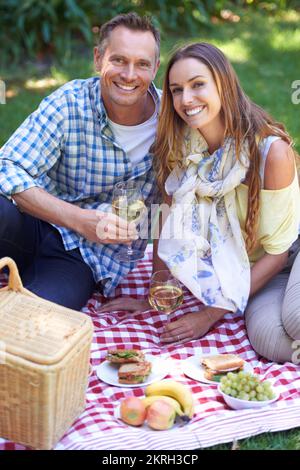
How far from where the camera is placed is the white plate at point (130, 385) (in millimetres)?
3350

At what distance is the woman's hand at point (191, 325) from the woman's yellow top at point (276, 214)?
41 cm

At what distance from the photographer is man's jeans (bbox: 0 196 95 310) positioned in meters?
3.78

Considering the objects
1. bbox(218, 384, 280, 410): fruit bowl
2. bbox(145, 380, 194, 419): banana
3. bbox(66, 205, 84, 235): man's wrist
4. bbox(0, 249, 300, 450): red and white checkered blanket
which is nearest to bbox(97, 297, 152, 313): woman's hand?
bbox(0, 249, 300, 450): red and white checkered blanket

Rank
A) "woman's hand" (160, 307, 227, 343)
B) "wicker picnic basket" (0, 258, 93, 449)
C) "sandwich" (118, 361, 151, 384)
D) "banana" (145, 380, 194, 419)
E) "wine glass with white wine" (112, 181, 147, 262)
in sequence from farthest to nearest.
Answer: "woman's hand" (160, 307, 227, 343)
"wine glass with white wine" (112, 181, 147, 262)
"sandwich" (118, 361, 151, 384)
"banana" (145, 380, 194, 419)
"wicker picnic basket" (0, 258, 93, 449)

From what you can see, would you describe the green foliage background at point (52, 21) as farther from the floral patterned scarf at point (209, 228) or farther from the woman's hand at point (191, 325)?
the woman's hand at point (191, 325)

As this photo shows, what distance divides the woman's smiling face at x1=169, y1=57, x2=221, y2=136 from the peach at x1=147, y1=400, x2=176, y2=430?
1345 mm

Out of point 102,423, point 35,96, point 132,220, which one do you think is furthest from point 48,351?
A: point 35,96

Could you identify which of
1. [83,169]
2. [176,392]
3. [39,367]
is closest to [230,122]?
[83,169]

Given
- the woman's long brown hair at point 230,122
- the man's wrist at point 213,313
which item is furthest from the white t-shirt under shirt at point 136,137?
the man's wrist at point 213,313

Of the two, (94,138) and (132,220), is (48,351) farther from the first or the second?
(94,138)

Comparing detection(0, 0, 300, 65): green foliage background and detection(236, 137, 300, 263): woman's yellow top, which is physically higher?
detection(0, 0, 300, 65): green foliage background

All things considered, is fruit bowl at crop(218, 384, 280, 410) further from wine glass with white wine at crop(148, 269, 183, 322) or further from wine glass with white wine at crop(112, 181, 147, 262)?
wine glass with white wine at crop(112, 181, 147, 262)

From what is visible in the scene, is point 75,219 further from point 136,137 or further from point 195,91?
point 195,91

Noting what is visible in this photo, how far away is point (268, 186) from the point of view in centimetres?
368
